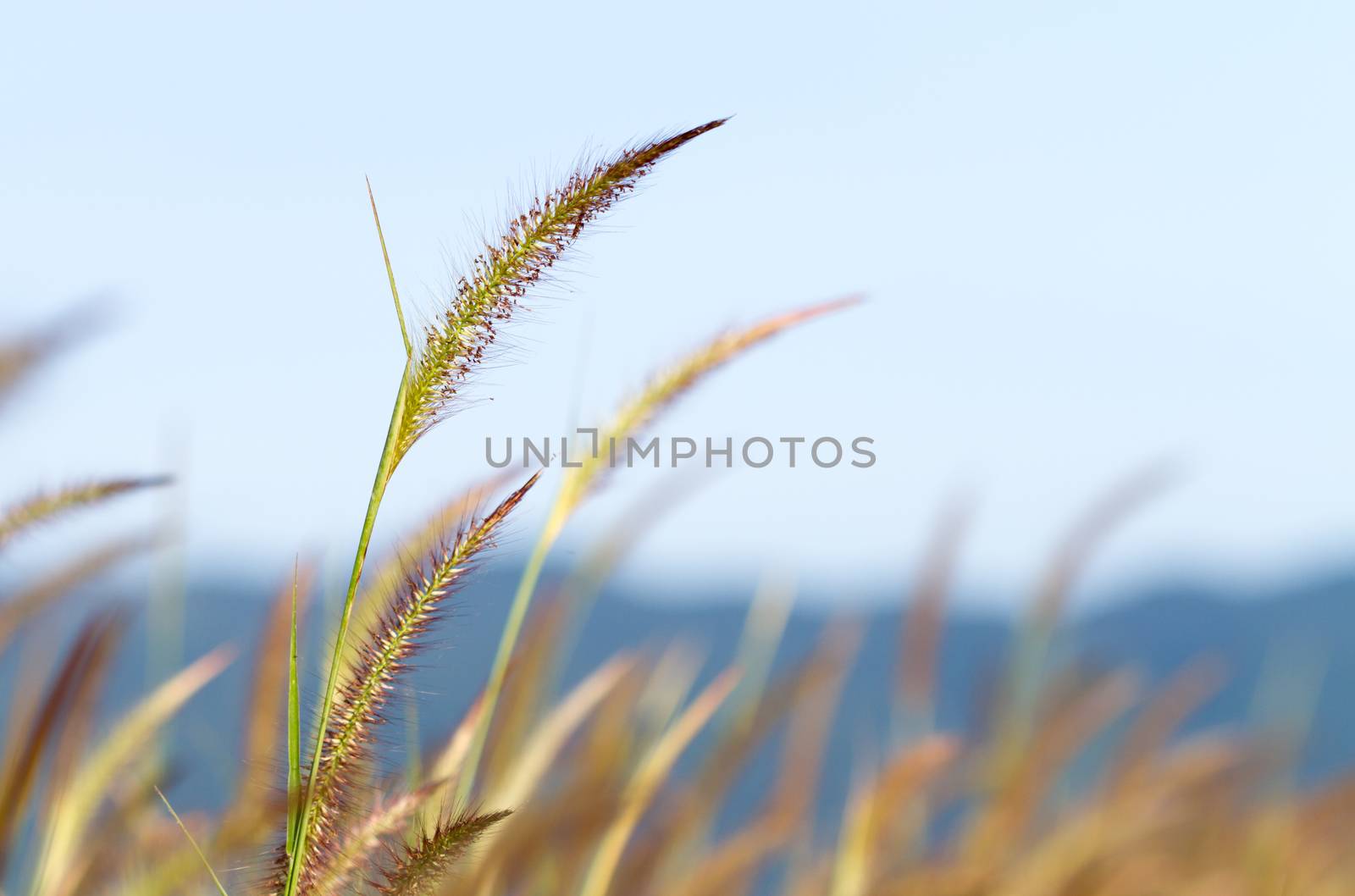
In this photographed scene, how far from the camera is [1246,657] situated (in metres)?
28.6

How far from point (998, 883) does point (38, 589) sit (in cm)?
147

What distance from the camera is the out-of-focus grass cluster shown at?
71 cm

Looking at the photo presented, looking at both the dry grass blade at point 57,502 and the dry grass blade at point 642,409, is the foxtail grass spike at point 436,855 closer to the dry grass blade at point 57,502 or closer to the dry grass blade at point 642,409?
the dry grass blade at point 642,409

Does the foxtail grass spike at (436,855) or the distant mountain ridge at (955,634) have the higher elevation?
the foxtail grass spike at (436,855)

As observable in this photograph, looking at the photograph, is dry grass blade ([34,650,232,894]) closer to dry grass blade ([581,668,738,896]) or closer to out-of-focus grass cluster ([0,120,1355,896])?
out-of-focus grass cluster ([0,120,1355,896])

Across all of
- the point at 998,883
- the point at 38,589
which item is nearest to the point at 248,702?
the point at 38,589

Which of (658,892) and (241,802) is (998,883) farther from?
(241,802)

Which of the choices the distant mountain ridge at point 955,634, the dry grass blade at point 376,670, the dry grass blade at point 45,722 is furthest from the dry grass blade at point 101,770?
the distant mountain ridge at point 955,634

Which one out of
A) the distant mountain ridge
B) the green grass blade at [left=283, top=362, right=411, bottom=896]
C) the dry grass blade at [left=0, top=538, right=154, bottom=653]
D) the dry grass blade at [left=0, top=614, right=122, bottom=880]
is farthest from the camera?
the distant mountain ridge

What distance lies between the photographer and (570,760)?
2096 mm

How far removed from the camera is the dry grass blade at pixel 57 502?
994 millimetres

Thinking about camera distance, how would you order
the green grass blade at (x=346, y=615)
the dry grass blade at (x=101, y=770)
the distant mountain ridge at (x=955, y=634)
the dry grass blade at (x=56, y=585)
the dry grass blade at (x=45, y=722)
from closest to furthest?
the green grass blade at (x=346, y=615), the dry grass blade at (x=45, y=722), the dry grass blade at (x=56, y=585), the dry grass blade at (x=101, y=770), the distant mountain ridge at (x=955, y=634)

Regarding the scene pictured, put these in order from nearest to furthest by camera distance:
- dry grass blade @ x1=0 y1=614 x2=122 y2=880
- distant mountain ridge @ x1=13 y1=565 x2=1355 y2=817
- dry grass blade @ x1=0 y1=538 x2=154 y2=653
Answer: dry grass blade @ x1=0 y1=614 x2=122 y2=880 → dry grass blade @ x1=0 y1=538 x2=154 y2=653 → distant mountain ridge @ x1=13 y1=565 x2=1355 y2=817

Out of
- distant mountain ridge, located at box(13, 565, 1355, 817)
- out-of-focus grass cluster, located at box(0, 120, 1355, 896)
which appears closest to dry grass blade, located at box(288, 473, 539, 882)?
out-of-focus grass cluster, located at box(0, 120, 1355, 896)
